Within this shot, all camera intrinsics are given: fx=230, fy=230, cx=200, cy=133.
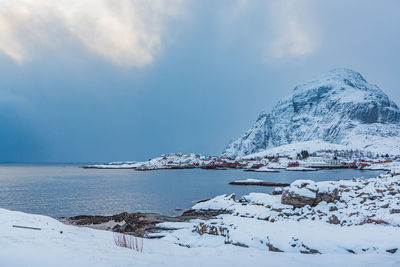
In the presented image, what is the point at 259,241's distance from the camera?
12523mm

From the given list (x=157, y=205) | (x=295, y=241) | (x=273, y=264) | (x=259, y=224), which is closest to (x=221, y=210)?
(x=259, y=224)

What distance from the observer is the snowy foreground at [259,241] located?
8854mm

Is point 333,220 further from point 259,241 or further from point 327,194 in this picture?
point 259,241

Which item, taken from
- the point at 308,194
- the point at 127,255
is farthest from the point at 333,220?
the point at 127,255

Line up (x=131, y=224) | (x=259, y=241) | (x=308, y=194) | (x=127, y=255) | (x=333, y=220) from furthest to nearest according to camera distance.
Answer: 1. (x=308, y=194)
2. (x=131, y=224)
3. (x=333, y=220)
4. (x=259, y=241)
5. (x=127, y=255)

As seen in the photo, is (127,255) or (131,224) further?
(131,224)

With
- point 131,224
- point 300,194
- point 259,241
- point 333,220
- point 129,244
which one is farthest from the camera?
point 300,194

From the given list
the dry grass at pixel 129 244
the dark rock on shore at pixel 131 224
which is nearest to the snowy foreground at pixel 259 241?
the dry grass at pixel 129 244

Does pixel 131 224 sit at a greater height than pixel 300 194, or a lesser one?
lesser

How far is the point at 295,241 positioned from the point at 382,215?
7.10 m

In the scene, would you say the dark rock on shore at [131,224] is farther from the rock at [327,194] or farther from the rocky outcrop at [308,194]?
the rock at [327,194]

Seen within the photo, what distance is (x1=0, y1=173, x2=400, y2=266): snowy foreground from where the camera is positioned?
8854 millimetres

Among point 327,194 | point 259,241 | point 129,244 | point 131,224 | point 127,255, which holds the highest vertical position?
point 327,194

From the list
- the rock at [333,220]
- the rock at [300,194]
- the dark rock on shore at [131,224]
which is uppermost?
the rock at [300,194]
